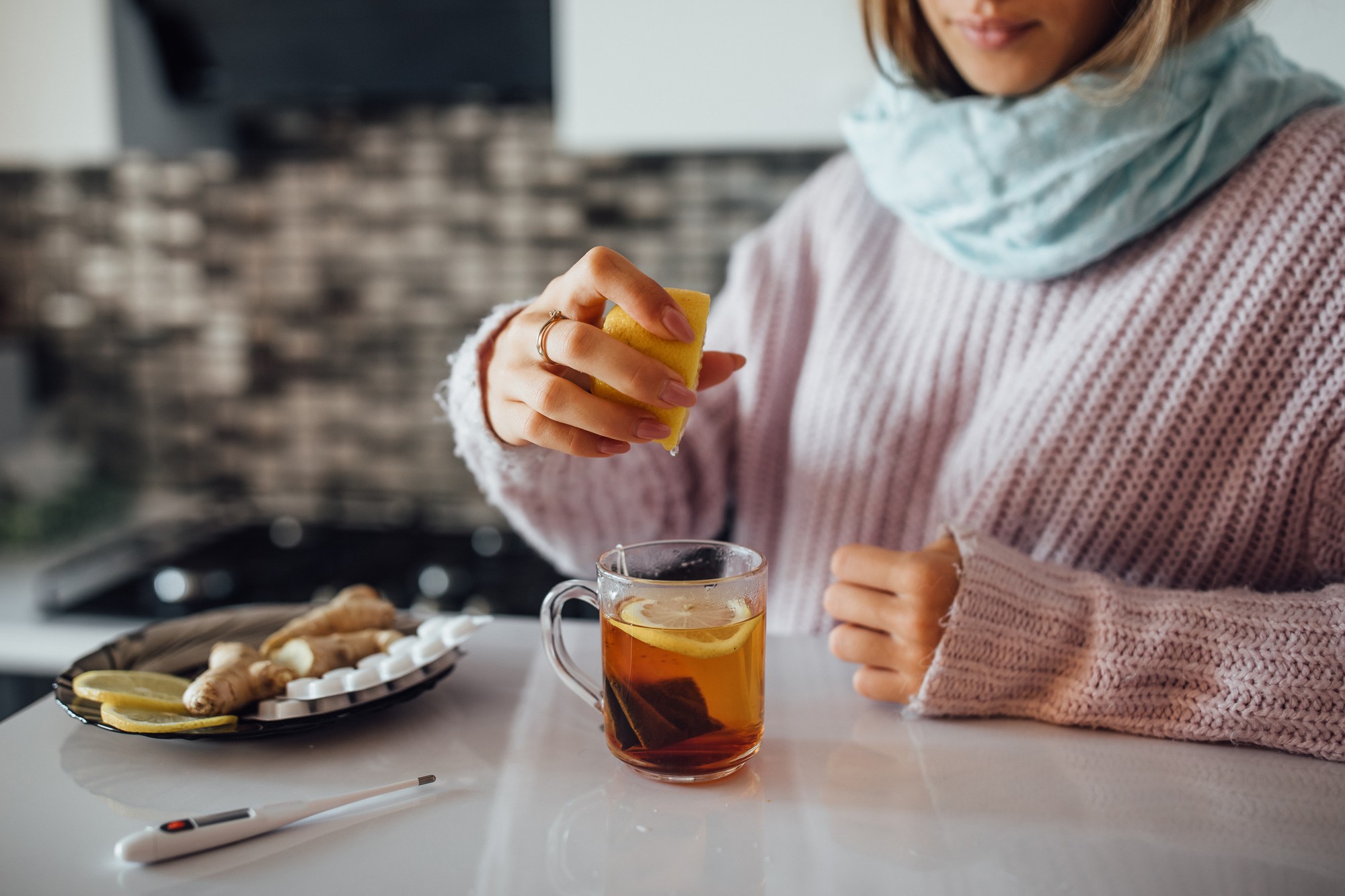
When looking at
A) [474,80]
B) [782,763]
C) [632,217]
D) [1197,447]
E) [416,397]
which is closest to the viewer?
[782,763]

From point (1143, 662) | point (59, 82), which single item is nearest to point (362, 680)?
point (1143, 662)

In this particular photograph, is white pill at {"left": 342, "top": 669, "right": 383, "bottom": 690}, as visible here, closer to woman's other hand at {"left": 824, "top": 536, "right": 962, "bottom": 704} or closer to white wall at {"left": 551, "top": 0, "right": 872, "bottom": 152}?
woman's other hand at {"left": 824, "top": 536, "right": 962, "bottom": 704}

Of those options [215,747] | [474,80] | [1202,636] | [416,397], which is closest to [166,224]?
[416,397]

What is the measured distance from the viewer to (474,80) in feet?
5.35

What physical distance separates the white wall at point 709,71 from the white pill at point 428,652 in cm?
100

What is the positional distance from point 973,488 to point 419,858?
61 cm

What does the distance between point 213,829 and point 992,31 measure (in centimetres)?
84

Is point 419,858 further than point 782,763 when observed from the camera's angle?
No

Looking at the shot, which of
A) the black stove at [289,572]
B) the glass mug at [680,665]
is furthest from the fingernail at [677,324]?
the black stove at [289,572]

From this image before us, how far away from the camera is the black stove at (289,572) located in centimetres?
160

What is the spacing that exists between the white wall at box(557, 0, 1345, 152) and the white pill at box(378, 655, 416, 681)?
1.02m

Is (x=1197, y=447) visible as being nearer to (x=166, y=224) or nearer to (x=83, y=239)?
(x=166, y=224)

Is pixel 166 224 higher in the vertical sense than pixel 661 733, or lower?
higher

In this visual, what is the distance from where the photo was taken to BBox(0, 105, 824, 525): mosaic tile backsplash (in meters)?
1.90
